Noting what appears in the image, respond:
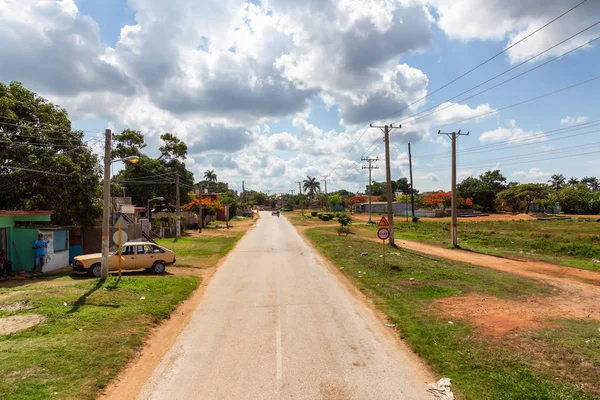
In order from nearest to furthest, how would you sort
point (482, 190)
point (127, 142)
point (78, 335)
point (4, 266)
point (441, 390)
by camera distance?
point (441, 390), point (78, 335), point (4, 266), point (127, 142), point (482, 190)

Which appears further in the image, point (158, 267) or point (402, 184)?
point (402, 184)

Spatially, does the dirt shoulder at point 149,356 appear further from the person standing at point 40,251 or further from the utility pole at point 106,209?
the person standing at point 40,251

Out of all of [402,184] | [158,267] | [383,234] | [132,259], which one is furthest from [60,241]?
[402,184]

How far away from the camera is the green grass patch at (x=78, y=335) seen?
6422 mm

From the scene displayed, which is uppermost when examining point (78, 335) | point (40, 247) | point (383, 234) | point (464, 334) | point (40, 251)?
point (383, 234)

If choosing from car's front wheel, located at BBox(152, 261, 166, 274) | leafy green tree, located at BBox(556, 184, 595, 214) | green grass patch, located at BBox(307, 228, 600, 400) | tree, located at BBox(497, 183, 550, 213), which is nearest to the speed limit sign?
green grass patch, located at BBox(307, 228, 600, 400)

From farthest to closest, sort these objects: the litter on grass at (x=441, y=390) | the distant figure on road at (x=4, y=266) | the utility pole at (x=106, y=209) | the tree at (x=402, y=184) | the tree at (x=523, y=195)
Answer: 1. the tree at (x=402, y=184)
2. the tree at (x=523, y=195)
3. the distant figure on road at (x=4, y=266)
4. the utility pole at (x=106, y=209)
5. the litter on grass at (x=441, y=390)

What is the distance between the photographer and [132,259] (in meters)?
17.7

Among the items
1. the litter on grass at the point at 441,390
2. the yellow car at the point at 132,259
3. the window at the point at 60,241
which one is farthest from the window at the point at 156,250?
the litter on grass at the point at 441,390

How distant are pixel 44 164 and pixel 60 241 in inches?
159

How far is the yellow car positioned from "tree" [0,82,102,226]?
19.2 ft

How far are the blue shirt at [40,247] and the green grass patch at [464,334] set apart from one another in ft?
44.8

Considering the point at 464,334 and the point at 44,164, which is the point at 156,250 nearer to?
the point at 44,164

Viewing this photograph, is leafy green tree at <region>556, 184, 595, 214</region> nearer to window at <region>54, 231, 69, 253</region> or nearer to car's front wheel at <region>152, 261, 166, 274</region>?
car's front wheel at <region>152, 261, 166, 274</region>
